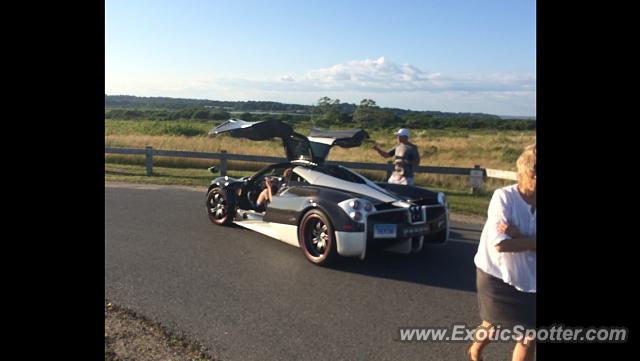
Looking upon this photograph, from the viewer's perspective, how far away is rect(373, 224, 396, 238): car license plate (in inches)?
242

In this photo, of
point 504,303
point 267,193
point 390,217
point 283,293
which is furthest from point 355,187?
point 504,303

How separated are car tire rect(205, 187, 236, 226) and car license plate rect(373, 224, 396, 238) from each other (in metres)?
3.06

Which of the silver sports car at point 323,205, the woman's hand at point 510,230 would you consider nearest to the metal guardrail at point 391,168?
the silver sports car at point 323,205

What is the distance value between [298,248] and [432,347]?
3.53 m

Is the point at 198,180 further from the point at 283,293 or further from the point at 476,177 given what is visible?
the point at 283,293

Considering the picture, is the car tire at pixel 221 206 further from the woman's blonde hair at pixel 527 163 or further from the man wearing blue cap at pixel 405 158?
the woman's blonde hair at pixel 527 163

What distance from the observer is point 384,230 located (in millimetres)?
6188

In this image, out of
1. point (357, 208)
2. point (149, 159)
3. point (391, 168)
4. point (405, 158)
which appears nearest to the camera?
point (357, 208)

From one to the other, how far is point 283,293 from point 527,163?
319cm

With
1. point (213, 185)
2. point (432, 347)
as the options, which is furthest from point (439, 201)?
point (213, 185)

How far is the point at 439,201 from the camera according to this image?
7027 mm
